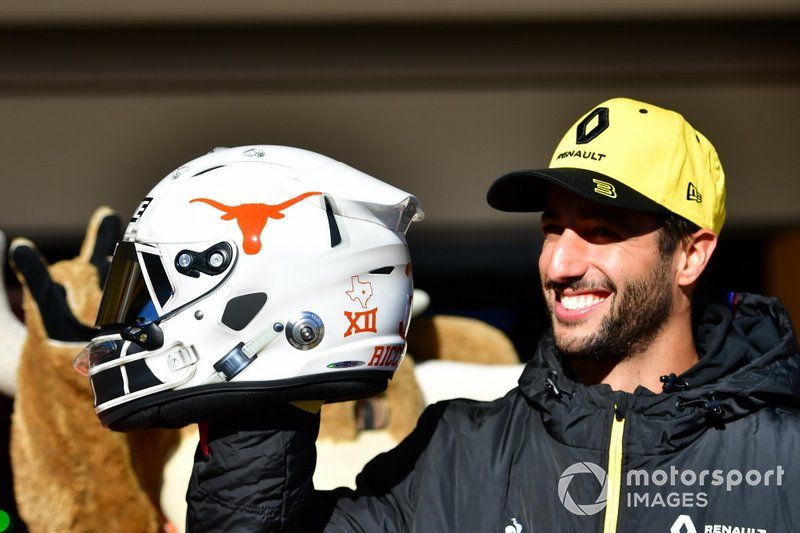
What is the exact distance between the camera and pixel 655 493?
178 centimetres

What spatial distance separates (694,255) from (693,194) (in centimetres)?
11

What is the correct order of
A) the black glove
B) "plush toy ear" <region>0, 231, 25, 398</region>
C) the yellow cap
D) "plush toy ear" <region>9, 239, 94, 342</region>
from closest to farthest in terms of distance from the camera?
the black glove, the yellow cap, "plush toy ear" <region>9, 239, 94, 342</region>, "plush toy ear" <region>0, 231, 25, 398</region>

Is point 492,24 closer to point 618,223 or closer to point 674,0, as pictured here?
point 674,0

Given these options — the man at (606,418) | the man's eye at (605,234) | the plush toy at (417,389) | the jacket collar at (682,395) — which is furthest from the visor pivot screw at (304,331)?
the plush toy at (417,389)

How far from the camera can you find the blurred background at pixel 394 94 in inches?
161

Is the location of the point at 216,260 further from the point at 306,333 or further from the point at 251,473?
the point at 251,473

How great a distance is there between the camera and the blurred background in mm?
4094

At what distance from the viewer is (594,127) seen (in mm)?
1994

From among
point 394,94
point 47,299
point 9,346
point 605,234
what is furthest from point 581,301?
point 394,94

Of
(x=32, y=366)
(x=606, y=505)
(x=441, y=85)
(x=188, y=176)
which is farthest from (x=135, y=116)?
(x=606, y=505)

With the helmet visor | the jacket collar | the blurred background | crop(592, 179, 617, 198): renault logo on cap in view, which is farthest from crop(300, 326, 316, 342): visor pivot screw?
the blurred background

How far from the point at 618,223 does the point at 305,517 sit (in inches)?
26.8

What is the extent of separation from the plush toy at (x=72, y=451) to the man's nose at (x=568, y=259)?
1.07 metres

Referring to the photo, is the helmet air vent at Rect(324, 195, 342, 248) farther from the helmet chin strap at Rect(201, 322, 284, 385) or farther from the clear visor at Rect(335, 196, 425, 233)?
the helmet chin strap at Rect(201, 322, 284, 385)
